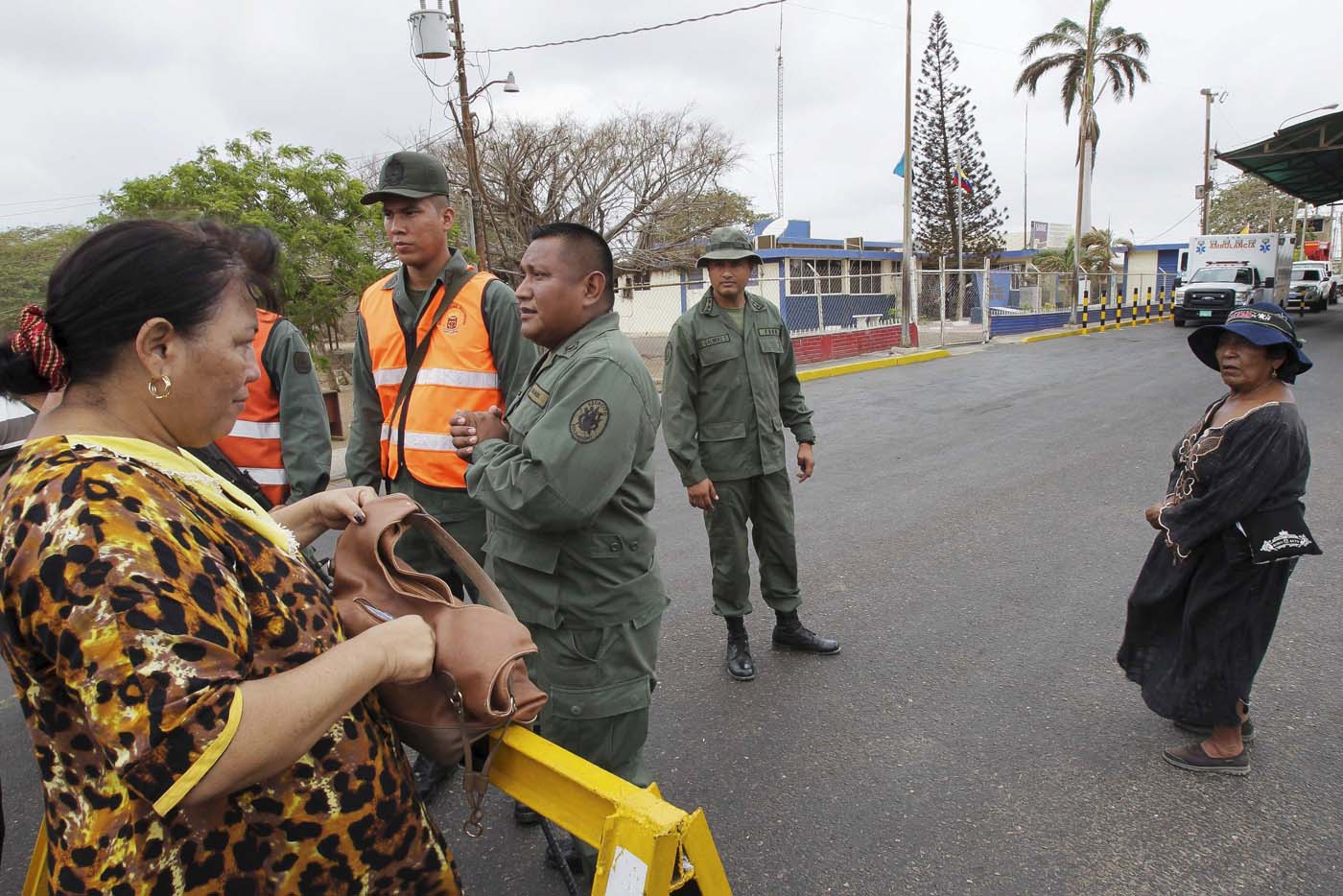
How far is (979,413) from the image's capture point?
10.0 metres

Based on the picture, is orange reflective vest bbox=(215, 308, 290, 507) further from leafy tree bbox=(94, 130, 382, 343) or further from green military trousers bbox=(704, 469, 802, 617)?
leafy tree bbox=(94, 130, 382, 343)

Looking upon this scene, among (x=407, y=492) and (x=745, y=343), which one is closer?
(x=407, y=492)

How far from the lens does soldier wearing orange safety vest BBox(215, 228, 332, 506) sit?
304 cm

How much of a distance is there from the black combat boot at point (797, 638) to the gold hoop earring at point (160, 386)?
3108mm

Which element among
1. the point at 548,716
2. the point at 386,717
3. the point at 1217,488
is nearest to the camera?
the point at 386,717

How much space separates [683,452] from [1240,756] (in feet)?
7.50

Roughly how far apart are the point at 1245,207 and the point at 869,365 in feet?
165

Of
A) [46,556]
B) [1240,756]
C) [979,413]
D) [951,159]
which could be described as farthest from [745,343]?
[951,159]

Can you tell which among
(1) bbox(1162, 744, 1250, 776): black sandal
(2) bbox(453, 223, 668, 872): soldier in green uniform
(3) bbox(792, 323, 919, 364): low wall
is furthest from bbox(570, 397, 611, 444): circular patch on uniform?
(3) bbox(792, 323, 919, 364): low wall

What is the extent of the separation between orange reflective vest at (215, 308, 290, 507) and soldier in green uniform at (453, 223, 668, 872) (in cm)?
125

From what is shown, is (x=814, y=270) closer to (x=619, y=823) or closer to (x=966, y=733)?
(x=966, y=733)

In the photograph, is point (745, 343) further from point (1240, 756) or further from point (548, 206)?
point (548, 206)

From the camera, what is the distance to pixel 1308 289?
27875 mm

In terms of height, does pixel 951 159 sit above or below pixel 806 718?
above
